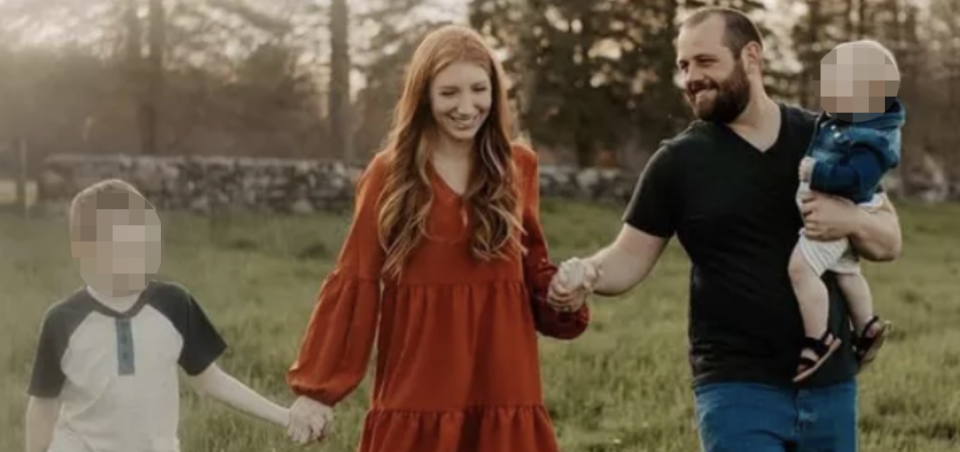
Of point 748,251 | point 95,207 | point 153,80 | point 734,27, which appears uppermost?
point 153,80

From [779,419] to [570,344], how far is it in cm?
602

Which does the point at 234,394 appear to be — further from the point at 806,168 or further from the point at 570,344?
the point at 570,344

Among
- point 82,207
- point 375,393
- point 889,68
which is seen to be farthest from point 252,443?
point 889,68

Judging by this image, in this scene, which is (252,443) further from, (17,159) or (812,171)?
(17,159)

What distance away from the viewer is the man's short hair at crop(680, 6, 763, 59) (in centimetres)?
395

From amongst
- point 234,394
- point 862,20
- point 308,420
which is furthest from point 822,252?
point 862,20

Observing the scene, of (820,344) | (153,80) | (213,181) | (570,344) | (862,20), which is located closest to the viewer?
(820,344)

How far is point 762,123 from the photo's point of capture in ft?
13.0

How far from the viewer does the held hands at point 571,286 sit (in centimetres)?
406

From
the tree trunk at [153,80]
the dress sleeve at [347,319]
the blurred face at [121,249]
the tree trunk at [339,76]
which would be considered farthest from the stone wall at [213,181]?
the blurred face at [121,249]

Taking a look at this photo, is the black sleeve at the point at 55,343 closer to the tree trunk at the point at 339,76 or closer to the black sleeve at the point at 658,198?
the black sleeve at the point at 658,198

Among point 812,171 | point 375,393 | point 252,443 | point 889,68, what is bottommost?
point 252,443

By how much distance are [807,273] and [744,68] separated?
546 millimetres

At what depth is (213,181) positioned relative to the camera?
68.2 ft
